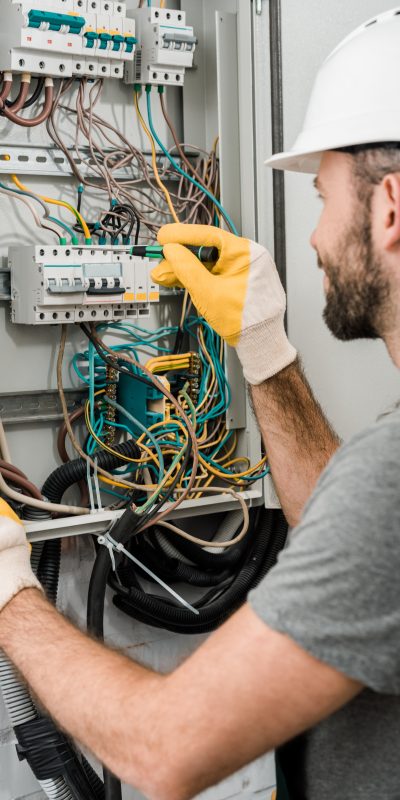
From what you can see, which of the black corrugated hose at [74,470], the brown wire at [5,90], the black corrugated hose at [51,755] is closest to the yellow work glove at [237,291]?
the black corrugated hose at [74,470]

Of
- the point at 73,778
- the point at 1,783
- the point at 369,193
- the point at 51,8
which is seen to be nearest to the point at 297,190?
the point at 51,8

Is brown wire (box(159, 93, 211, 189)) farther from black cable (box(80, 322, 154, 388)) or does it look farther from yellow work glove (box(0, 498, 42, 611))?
yellow work glove (box(0, 498, 42, 611))

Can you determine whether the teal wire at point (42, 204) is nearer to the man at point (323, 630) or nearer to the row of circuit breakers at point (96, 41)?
the row of circuit breakers at point (96, 41)

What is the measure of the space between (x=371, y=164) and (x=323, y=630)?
61 centimetres

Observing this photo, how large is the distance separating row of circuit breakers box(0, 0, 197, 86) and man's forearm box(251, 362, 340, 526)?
2.56ft

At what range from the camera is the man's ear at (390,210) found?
0.99 m

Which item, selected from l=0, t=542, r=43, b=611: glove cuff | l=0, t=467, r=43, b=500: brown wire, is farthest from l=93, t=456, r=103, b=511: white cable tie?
l=0, t=542, r=43, b=611: glove cuff

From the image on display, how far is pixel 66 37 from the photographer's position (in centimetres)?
172

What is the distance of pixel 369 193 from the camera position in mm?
1050

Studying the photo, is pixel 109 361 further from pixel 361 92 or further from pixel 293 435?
pixel 361 92

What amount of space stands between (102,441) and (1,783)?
833 mm

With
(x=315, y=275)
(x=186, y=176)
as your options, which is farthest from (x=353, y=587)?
(x=186, y=176)

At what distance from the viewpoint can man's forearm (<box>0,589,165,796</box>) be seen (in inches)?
34.7

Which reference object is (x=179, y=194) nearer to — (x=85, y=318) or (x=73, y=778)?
(x=85, y=318)
